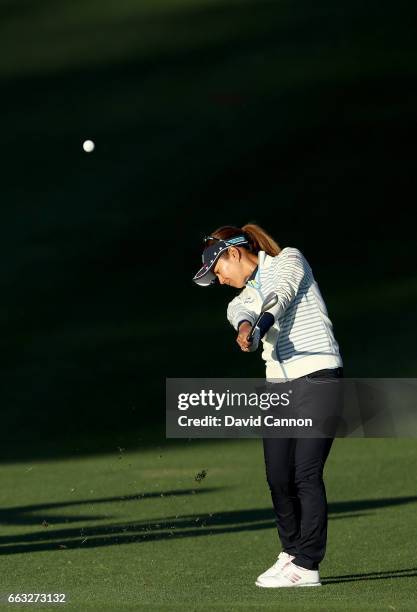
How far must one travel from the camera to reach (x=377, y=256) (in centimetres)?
2973

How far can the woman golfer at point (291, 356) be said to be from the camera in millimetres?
8914

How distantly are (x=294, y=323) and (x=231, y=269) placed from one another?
46cm

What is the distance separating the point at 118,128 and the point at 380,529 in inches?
961

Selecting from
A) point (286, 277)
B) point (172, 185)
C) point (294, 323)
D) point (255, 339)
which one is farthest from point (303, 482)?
point (172, 185)

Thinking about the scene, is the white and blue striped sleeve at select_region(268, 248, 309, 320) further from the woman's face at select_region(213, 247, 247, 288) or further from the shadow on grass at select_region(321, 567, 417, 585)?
the shadow on grass at select_region(321, 567, 417, 585)

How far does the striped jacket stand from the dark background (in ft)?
31.7

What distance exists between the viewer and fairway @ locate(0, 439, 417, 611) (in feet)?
29.7

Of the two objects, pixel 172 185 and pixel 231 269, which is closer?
pixel 231 269

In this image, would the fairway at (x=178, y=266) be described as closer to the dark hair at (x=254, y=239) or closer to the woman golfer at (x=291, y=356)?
the woman golfer at (x=291, y=356)

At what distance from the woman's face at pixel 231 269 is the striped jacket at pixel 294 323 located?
0.53 ft

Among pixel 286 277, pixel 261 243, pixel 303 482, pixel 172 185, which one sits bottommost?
pixel 303 482

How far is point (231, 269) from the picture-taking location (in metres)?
9.16

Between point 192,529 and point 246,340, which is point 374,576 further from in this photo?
point 192,529

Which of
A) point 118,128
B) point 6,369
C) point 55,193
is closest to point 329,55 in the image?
point 118,128
